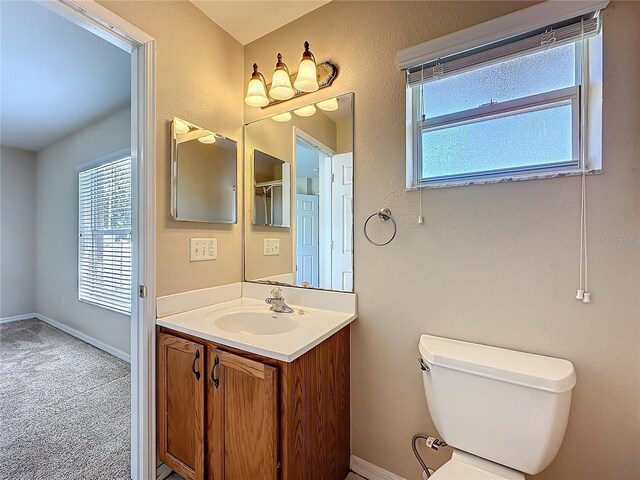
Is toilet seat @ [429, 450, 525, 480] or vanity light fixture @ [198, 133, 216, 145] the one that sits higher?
vanity light fixture @ [198, 133, 216, 145]

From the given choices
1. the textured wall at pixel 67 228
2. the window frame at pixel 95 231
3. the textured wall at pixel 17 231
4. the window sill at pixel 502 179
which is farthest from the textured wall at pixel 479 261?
the textured wall at pixel 17 231

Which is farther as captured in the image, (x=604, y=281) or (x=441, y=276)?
(x=441, y=276)

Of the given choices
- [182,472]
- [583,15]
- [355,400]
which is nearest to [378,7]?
[583,15]

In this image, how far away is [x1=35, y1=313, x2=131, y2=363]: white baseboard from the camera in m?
2.74

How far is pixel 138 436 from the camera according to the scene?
1.32 meters

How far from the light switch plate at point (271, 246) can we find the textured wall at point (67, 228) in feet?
6.26

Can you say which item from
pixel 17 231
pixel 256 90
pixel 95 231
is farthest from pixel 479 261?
pixel 17 231

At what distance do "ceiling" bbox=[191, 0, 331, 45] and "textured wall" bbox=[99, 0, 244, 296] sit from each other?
0.18ft

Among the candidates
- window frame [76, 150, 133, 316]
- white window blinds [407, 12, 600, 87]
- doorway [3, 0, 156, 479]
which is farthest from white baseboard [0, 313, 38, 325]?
white window blinds [407, 12, 600, 87]

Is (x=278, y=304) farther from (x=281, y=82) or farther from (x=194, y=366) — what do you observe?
(x=281, y=82)

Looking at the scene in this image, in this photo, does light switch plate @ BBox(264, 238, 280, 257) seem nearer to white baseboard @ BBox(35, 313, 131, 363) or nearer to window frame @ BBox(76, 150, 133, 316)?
window frame @ BBox(76, 150, 133, 316)

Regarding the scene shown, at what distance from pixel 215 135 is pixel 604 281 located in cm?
182

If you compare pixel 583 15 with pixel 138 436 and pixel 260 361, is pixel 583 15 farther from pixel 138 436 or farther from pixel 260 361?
pixel 138 436

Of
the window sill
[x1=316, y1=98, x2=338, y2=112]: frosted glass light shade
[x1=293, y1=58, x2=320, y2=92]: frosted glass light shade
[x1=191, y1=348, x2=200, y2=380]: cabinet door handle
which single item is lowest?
[x1=191, y1=348, x2=200, y2=380]: cabinet door handle
